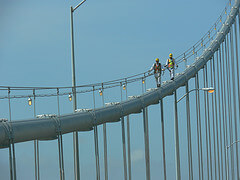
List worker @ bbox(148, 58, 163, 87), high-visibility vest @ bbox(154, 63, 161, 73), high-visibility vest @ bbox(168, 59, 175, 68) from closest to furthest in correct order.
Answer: worker @ bbox(148, 58, 163, 87) → high-visibility vest @ bbox(154, 63, 161, 73) → high-visibility vest @ bbox(168, 59, 175, 68)

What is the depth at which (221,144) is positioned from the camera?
5691 cm

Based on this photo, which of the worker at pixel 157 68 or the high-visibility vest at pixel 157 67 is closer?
the worker at pixel 157 68

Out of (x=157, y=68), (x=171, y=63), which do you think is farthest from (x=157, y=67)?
(x=171, y=63)

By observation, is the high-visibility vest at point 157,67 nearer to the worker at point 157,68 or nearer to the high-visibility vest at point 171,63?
the worker at point 157,68

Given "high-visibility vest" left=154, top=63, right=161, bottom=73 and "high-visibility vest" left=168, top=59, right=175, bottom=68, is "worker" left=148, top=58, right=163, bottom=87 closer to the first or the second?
"high-visibility vest" left=154, top=63, right=161, bottom=73

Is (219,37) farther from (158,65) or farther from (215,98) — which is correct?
(158,65)

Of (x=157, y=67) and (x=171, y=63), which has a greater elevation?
(x=171, y=63)

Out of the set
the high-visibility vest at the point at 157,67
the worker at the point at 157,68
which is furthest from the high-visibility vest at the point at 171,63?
the high-visibility vest at the point at 157,67

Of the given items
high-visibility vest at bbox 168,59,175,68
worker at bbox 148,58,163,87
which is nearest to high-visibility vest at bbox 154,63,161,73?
worker at bbox 148,58,163,87

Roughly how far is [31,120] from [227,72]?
167 feet

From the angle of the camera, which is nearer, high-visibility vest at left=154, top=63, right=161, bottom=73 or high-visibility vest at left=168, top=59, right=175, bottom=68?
high-visibility vest at left=154, top=63, right=161, bottom=73

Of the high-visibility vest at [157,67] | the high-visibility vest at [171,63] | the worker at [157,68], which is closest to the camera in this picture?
the worker at [157,68]

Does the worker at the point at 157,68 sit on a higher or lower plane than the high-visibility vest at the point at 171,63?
lower

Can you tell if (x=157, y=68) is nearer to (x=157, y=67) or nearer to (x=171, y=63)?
(x=157, y=67)
